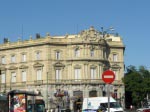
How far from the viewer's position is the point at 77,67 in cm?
9662

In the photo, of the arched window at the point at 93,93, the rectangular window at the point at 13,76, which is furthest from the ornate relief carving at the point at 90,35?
the rectangular window at the point at 13,76

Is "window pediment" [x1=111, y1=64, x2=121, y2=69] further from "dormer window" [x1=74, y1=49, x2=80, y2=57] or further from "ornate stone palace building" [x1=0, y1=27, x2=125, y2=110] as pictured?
"dormer window" [x1=74, y1=49, x2=80, y2=57]

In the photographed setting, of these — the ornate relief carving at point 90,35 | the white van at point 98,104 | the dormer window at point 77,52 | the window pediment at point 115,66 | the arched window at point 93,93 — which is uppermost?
the ornate relief carving at point 90,35

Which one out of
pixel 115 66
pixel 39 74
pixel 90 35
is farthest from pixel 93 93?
pixel 90 35

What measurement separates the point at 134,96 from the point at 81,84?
1269 centimetres

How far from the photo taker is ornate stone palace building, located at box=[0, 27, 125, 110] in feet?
314

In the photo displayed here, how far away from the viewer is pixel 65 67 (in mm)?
97812

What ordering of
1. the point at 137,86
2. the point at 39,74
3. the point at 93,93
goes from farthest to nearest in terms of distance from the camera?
the point at 137,86
the point at 39,74
the point at 93,93

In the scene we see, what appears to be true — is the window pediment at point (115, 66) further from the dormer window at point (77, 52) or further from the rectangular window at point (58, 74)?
the rectangular window at point (58, 74)

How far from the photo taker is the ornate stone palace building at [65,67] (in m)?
95.8

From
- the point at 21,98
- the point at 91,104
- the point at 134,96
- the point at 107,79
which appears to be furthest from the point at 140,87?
the point at 107,79

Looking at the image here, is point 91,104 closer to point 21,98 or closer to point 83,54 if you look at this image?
point 21,98

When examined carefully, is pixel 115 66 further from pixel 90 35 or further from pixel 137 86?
pixel 90 35

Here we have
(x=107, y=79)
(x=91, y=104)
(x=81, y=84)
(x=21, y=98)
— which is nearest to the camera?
(x=107, y=79)
